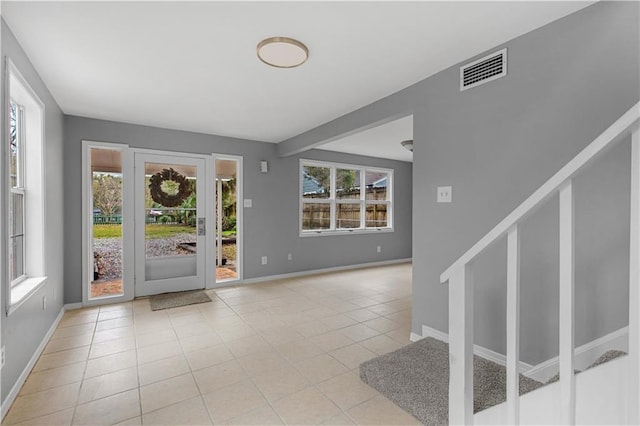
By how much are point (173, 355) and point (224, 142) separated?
324 cm

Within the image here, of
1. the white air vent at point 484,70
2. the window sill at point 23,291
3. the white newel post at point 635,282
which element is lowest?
the window sill at point 23,291

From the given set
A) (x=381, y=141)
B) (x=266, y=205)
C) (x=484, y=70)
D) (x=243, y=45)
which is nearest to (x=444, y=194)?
(x=484, y=70)

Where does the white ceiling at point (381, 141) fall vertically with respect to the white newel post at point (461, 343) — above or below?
above

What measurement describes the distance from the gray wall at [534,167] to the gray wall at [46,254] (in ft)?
9.72

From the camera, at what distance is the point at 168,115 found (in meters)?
3.85

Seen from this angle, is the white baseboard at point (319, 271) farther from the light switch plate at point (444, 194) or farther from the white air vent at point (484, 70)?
the white air vent at point (484, 70)

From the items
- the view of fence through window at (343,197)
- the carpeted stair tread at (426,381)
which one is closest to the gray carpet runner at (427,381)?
the carpeted stair tread at (426,381)

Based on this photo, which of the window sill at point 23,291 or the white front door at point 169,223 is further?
the white front door at point 169,223

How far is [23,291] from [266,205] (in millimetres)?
3319

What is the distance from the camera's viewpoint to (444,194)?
8.63 ft

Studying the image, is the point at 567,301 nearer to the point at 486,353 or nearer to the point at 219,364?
the point at 486,353

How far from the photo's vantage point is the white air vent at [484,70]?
223cm

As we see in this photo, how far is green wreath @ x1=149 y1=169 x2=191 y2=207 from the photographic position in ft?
14.5

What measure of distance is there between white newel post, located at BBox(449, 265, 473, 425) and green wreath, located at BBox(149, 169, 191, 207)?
13.8 feet
